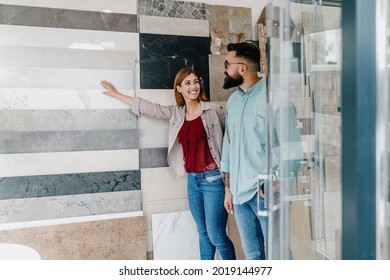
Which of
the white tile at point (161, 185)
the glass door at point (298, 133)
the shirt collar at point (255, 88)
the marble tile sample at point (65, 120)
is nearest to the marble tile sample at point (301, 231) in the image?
the glass door at point (298, 133)

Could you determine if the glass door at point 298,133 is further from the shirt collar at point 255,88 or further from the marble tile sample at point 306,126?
the shirt collar at point 255,88

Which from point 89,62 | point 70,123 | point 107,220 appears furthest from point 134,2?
point 107,220

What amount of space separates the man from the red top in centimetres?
15

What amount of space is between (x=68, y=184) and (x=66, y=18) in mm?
Answer: 1109

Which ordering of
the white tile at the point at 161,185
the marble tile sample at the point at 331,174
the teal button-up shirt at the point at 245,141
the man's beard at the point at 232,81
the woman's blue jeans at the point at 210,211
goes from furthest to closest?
the white tile at the point at 161,185
the woman's blue jeans at the point at 210,211
the man's beard at the point at 232,81
the teal button-up shirt at the point at 245,141
the marble tile sample at the point at 331,174

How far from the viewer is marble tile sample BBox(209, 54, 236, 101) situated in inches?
101

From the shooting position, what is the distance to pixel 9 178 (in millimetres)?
2271

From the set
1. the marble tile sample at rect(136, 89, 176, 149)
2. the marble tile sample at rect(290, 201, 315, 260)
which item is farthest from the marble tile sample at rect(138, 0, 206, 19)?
the marble tile sample at rect(290, 201, 315, 260)

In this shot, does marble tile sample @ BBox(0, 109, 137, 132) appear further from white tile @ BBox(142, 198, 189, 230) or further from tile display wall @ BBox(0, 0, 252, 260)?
white tile @ BBox(142, 198, 189, 230)

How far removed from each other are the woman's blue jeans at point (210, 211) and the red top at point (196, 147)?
5 cm

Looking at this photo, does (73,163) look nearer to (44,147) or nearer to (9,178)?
(44,147)

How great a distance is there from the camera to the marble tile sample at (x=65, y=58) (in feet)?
7.43

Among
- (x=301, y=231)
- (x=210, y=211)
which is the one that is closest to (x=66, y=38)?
(x=210, y=211)
